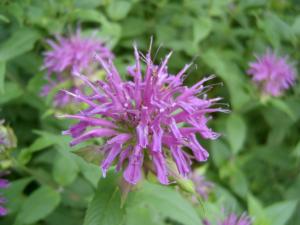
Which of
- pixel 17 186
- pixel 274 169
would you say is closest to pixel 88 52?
pixel 17 186

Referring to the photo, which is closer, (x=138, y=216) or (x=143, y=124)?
(x=143, y=124)

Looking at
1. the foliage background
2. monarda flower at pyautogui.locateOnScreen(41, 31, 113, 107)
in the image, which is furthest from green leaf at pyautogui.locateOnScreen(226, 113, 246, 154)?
monarda flower at pyautogui.locateOnScreen(41, 31, 113, 107)

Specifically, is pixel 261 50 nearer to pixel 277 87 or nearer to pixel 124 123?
pixel 277 87

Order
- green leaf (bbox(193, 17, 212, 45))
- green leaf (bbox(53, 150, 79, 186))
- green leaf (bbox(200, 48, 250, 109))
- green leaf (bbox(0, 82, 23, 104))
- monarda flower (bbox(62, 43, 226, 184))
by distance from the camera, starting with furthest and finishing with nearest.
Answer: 1. green leaf (bbox(200, 48, 250, 109))
2. green leaf (bbox(193, 17, 212, 45))
3. green leaf (bbox(0, 82, 23, 104))
4. green leaf (bbox(53, 150, 79, 186))
5. monarda flower (bbox(62, 43, 226, 184))

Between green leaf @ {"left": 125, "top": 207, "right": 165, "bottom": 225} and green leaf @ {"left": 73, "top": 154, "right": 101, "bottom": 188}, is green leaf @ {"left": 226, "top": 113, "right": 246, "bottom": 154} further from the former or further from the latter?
green leaf @ {"left": 73, "top": 154, "right": 101, "bottom": 188}

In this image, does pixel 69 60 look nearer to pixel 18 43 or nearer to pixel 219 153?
pixel 18 43

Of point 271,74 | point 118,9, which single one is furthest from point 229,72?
point 118,9
